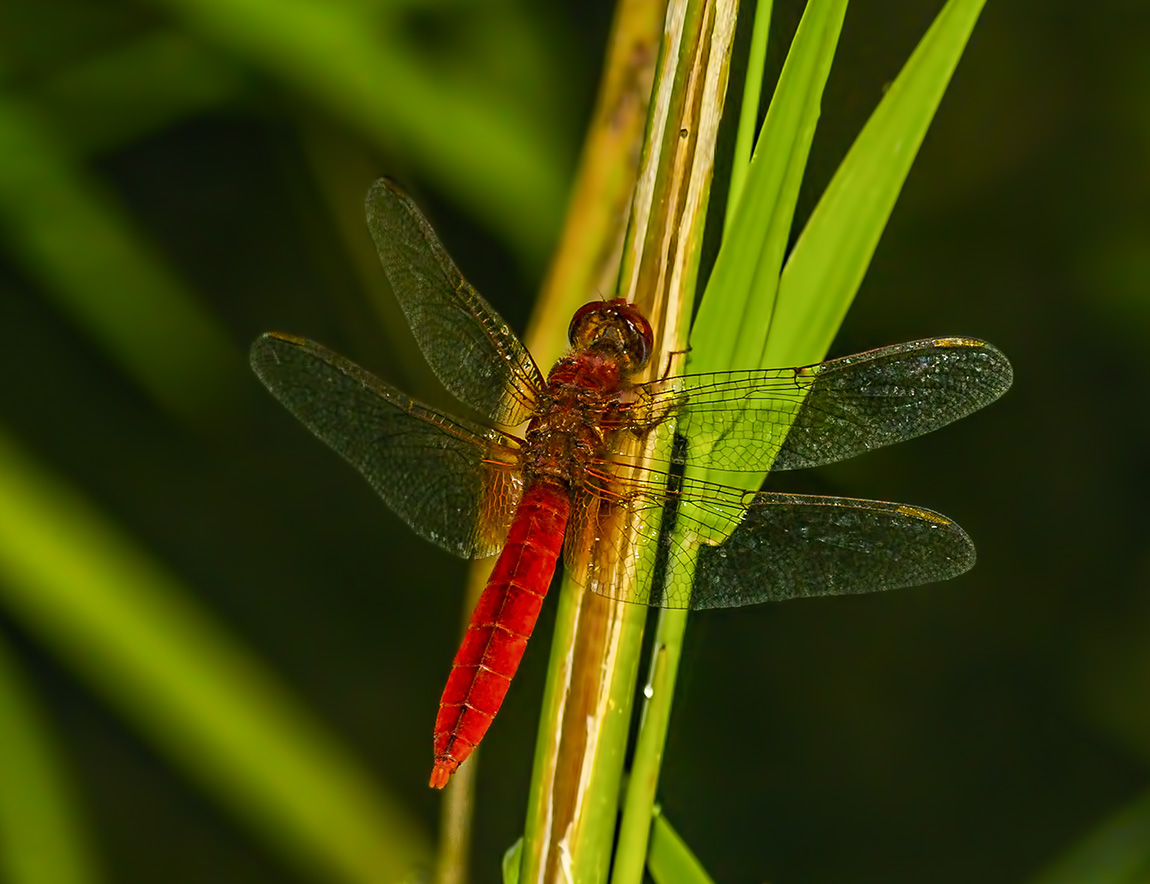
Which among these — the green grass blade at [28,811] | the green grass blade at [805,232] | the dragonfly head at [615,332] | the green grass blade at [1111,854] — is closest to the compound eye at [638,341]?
the dragonfly head at [615,332]

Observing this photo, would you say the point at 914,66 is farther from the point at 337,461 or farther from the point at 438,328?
the point at 337,461

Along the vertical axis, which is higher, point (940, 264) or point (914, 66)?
point (940, 264)

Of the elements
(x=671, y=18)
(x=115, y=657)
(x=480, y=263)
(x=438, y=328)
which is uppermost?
(x=480, y=263)

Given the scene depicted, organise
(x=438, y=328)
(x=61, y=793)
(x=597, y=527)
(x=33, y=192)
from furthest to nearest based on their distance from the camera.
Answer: (x=33, y=192) → (x=61, y=793) → (x=438, y=328) → (x=597, y=527)

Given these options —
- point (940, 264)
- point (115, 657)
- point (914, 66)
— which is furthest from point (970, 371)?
point (115, 657)

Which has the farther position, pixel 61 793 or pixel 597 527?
pixel 61 793

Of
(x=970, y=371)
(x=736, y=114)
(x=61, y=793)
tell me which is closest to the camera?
(x=736, y=114)
